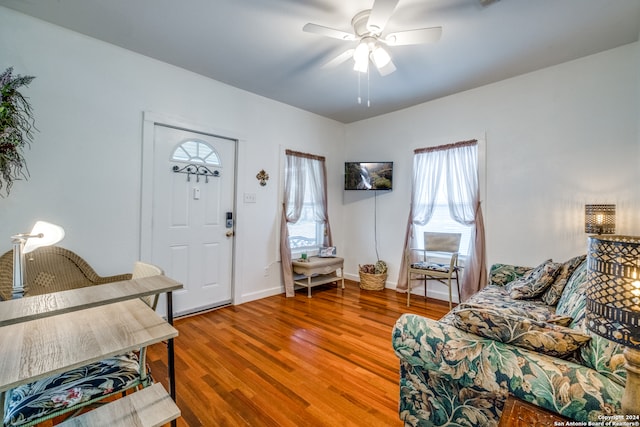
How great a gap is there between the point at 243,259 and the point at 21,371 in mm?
2758

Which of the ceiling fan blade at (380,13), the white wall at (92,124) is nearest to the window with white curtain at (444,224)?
the ceiling fan blade at (380,13)

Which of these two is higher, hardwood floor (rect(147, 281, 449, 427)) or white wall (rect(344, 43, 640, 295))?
white wall (rect(344, 43, 640, 295))

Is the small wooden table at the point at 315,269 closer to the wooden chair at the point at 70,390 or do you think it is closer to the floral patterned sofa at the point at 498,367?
the floral patterned sofa at the point at 498,367

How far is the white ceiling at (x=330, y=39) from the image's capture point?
210 centimetres

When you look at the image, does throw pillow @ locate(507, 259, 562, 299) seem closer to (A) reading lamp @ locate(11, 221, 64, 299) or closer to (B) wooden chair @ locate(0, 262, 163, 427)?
(B) wooden chair @ locate(0, 262, 163, 427)

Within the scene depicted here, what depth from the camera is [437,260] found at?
152 inches

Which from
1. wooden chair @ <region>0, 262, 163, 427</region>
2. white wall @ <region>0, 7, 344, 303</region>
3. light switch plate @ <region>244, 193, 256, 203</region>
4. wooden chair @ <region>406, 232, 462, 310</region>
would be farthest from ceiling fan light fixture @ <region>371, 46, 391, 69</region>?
wooden chair @ <region>0, 262, 163, 427</region>

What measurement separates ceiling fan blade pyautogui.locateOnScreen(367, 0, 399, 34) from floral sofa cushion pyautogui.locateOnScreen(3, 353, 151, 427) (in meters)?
2.45

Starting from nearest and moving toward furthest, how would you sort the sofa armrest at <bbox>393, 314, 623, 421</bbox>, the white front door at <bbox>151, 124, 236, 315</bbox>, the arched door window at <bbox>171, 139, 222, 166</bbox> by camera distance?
1. the sofa armrest at <bbox>393, 314, 623, 421</bbox>
2. the white front door at <bbox>151, 124, 236, 315</bbox>
3. the arched door window at <bbox>171, 139, 222, 166</bbox>

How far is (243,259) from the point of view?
11.9ft

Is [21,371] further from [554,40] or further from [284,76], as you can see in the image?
[554,40]

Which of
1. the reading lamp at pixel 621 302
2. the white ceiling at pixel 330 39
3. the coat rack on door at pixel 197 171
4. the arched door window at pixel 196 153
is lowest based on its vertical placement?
the reading lamp at pixel 621 302

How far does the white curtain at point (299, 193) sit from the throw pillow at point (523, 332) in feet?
9.36

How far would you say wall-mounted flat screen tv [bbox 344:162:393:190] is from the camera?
165 inches
